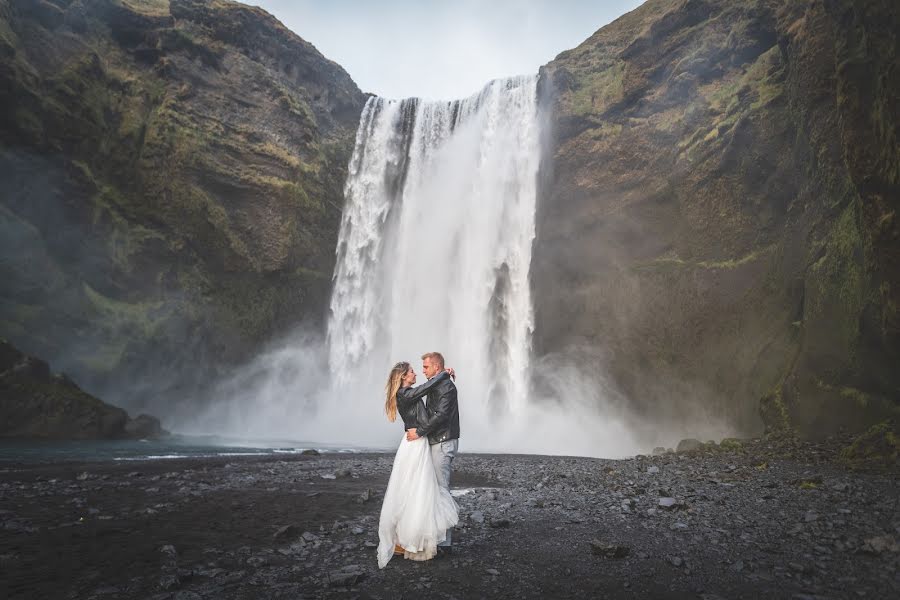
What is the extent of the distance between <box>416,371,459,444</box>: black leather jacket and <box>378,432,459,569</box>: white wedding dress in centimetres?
13

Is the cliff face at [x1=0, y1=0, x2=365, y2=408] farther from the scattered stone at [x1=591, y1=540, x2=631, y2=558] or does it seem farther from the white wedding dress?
the scattered stone at [x1=591, y1=540, x2=631, y2=558]

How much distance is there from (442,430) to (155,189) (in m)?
30.6

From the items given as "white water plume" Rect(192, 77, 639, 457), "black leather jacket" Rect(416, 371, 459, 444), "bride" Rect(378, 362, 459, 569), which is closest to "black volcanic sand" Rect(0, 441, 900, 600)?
"bride" Rect(378, 362, 459, 569)

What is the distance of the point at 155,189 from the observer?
96.9ft

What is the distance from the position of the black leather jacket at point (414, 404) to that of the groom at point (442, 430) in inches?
2.2

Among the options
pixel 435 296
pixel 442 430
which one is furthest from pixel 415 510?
pixel 435 296

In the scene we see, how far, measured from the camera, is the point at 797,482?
8.83 meters

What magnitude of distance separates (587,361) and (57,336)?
26388 mm

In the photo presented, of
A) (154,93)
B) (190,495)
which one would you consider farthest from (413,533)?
(154,93)

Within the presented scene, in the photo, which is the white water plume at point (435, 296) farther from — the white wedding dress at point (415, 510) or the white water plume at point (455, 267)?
the white wedding dress at point (415, 510)

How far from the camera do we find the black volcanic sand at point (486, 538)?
14.7 feet

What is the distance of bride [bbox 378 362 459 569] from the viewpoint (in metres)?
5.10

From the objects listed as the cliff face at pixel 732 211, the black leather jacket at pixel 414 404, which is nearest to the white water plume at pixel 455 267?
the cliff face at pixel 732 211

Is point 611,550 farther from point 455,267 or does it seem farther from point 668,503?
point 455,267
